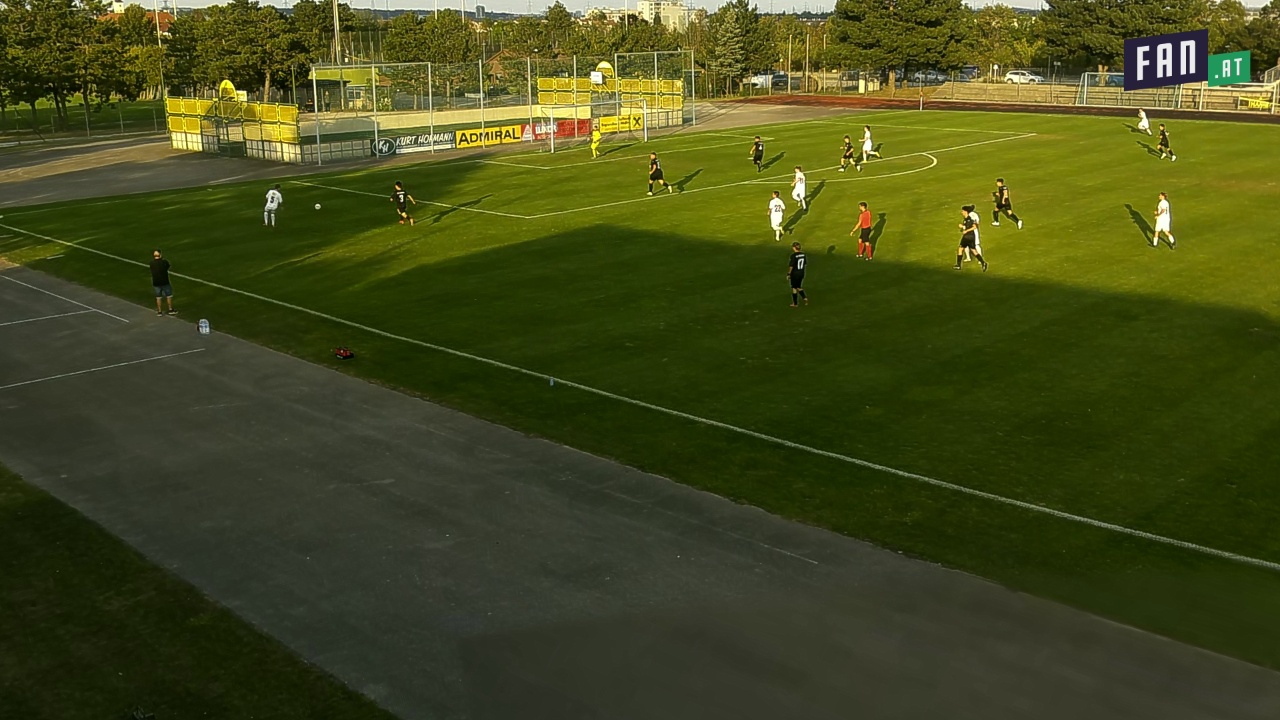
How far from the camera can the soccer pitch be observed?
613 inches

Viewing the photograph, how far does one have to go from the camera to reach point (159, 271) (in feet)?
90.2

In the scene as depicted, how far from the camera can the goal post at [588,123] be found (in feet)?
232

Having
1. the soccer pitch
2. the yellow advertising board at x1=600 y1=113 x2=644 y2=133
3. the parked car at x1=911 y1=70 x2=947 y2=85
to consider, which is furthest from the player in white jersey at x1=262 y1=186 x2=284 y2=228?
the parked car at x1=911 y1=70 x2=947 y2=85

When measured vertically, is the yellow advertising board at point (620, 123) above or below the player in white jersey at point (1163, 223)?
above

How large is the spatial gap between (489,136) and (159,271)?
1718 inches

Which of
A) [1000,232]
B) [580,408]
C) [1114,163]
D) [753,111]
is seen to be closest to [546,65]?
[753,111]

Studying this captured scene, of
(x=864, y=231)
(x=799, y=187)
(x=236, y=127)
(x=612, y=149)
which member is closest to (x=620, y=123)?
(x=612, y=149)

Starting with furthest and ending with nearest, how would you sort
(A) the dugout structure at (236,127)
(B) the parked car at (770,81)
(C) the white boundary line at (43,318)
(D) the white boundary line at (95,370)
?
(B) the parked car at (770,81), (A) the dugout structure at (236,127), (C) the white boundary line at (43,318), (D) the white boundary line at (95,370)

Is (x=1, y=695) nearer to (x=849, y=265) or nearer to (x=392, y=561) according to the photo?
(x=392, y=561)

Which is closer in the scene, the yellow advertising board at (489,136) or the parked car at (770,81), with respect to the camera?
the yellow advertising board at (489,136)

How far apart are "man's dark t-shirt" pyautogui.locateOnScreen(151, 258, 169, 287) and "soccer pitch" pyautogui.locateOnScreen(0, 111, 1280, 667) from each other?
1.25m

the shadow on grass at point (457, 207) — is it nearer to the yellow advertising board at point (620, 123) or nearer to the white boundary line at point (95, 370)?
the white boundary line at point (95, 370)

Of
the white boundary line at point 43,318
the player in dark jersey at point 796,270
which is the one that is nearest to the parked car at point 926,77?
the player in dark jersey at point 796,270

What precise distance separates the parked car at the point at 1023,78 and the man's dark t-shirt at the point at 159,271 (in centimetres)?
8841
